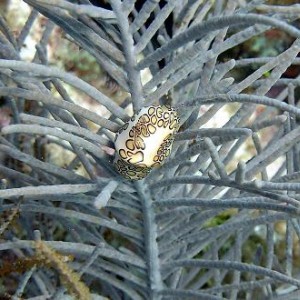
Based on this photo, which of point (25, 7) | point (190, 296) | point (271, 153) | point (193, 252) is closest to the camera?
point (271, 153)

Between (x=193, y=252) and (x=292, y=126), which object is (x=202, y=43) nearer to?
(x=292, y=126)

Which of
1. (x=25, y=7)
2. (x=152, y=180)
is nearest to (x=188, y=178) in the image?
(x=152, y=180)

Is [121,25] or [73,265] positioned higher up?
[121,25]

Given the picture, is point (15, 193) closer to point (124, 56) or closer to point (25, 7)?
point (124, 56)

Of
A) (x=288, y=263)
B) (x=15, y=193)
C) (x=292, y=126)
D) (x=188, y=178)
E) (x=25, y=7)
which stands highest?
(x=25, y=7)

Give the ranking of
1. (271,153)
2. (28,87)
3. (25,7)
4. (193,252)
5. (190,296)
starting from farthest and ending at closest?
(25,7) → (193,252) → (190,296) → (271,153) → (28,87)

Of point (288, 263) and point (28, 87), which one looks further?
point (288, 263)

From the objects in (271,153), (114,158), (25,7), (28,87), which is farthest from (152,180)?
(25,7)
